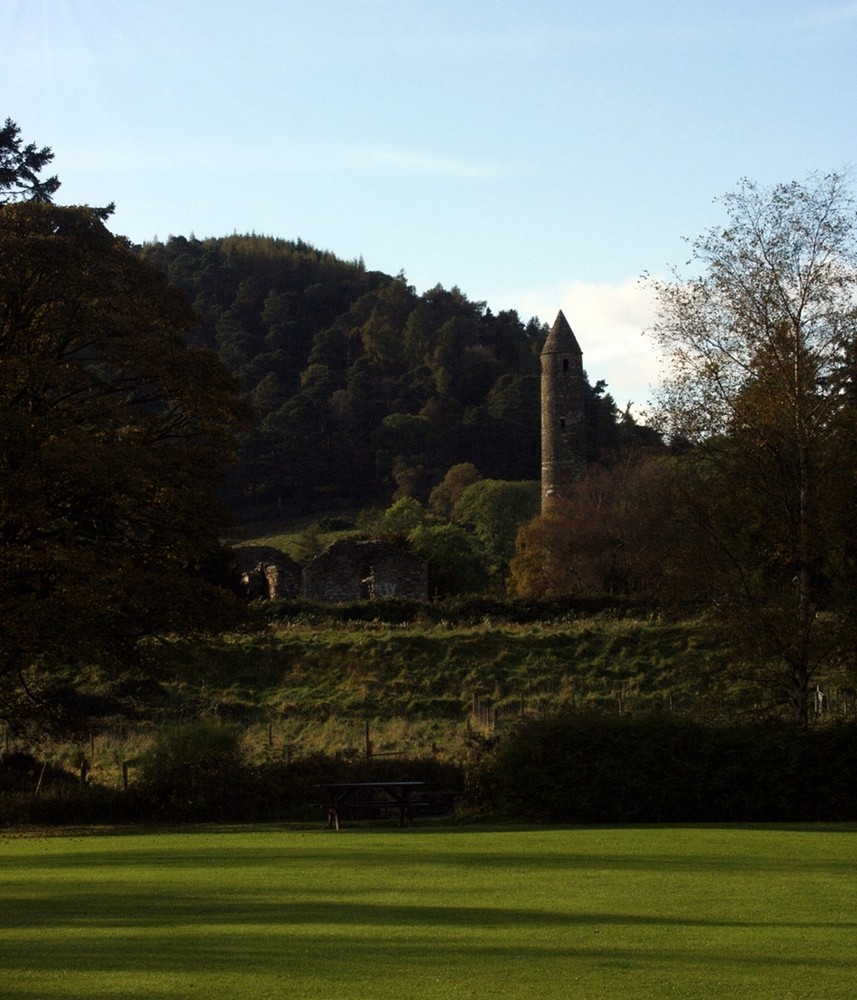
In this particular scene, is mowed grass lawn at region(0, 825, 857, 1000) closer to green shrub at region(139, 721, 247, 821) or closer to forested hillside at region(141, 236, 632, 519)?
green shrub at region(139, 721, 247, 821)

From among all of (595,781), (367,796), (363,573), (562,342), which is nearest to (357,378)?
(562,342)

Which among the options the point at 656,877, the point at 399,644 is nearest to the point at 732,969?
the point at 656,877

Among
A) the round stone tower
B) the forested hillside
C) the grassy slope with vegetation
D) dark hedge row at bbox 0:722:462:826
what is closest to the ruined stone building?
the grassy slope with vegetation

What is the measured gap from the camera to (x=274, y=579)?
5466 centimetres

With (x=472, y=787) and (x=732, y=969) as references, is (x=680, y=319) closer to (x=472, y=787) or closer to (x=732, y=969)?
(x=472, y=787)

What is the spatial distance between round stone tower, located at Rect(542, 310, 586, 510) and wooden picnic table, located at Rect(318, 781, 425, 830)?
47439 millimetres

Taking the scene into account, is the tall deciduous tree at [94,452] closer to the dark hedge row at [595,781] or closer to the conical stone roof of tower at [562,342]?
the dark hedge row at [595,781]

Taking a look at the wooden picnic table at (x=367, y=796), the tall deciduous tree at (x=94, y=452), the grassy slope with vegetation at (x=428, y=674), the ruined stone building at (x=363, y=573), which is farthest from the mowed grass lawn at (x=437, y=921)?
the ruined stone building at (x=363, y=573)

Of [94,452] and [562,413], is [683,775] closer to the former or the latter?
[94,452]

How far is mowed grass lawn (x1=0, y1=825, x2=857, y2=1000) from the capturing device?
310 inches

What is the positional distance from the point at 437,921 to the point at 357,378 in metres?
102

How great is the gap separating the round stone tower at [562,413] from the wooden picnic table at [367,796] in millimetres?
47439

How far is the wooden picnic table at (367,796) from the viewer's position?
70.3ft

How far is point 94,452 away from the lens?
20266 mm
